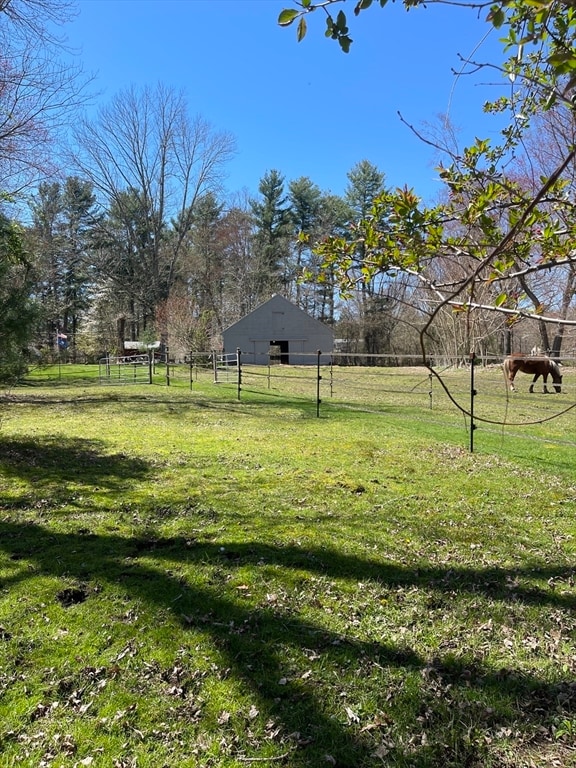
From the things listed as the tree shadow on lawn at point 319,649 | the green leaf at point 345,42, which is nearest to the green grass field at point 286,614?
the tree shadow on lawn at point 319,649

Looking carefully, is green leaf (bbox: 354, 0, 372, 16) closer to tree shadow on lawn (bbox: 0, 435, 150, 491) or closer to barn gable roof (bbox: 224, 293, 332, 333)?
tree shadow on lawn (bbox: 0, 435, 150, 491)

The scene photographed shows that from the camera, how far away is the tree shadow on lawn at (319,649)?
1.87 metres

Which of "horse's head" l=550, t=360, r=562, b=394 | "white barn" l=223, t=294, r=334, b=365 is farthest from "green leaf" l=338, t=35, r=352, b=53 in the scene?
"white barn" l=223, t=294, r=334, b=365

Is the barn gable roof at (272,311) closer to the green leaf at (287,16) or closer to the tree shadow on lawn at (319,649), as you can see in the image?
the tree shadow on lawn at (319,649)

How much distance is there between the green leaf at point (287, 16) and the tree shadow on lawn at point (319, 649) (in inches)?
95.4

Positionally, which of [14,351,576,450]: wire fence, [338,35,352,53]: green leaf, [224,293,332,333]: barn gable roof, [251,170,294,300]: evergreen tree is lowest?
[14,351,576,450]: wire fence

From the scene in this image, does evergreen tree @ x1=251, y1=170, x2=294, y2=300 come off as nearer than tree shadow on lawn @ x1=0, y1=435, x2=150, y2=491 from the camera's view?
No

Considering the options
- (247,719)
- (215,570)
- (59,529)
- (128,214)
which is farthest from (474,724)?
(128,214)

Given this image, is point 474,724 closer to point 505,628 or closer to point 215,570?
point 505,628

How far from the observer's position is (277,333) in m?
34.9

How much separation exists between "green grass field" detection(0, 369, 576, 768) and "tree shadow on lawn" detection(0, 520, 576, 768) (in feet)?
0.03

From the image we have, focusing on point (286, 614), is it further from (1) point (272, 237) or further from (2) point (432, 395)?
(1) point (272, 237)

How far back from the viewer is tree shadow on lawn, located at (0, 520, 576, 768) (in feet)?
6.13

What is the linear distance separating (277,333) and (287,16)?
33.8 m
